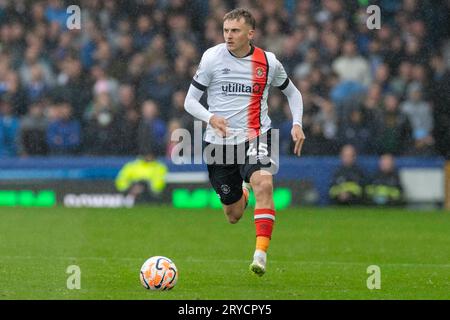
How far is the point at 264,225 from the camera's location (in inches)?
393

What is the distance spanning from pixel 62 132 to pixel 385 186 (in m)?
5.82

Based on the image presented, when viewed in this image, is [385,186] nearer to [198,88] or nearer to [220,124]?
[198,88]

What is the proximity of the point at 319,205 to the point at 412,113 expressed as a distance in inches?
91.1

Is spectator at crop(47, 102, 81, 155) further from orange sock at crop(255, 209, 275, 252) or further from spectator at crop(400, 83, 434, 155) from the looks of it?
orange sock at crop(255, 209, 275, 252)

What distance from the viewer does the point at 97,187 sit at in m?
19.9

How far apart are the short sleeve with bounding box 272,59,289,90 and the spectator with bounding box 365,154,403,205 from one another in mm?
8684

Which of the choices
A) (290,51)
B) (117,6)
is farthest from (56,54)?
(290,51)

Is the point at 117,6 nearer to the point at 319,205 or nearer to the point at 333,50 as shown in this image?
the point at 333,50

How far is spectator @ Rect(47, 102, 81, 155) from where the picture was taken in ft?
68.0

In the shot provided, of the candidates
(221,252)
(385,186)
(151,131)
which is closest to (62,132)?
(151,131)

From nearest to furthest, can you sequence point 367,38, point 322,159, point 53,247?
point 53,247 → point 322,159 → point 367,38

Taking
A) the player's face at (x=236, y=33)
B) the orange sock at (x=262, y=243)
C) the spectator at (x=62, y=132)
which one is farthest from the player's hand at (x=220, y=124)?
the spectator at (x=62, y=132)

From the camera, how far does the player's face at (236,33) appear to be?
404 inches

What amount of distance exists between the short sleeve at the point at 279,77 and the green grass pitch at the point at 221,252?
5.75ft
